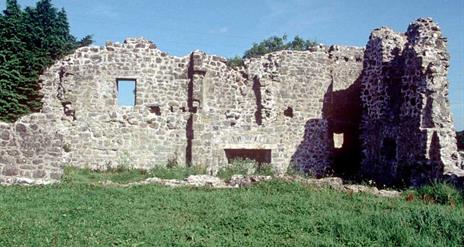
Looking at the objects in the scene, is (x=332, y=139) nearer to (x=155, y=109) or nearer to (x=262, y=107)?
(x=262, y=107)

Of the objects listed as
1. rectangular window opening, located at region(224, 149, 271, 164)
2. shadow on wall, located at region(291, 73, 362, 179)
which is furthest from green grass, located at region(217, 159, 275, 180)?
shadow on wall, located at region(291, 73, 362, 179)

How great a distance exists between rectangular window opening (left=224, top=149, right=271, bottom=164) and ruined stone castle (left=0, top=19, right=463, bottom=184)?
5 centimetres

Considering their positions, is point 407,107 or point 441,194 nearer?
point 441,194

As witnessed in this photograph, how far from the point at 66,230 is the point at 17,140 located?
624 cm

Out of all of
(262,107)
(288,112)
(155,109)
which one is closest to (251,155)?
(262,107)

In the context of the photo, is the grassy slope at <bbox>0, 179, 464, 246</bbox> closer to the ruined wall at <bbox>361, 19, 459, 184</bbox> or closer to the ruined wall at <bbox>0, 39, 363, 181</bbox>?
the ruined wall at <bbox>361, 19, 459, 184</bbox>

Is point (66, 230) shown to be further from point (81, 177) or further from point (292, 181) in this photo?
point (81, 177)

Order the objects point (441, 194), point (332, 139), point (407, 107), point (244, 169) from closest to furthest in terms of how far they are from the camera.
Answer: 1. point (441, 194)
2. point (407, 107)
3. point (244, 169)
4. point (332, 139)

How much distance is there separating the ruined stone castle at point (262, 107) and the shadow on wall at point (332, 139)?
0.05 metres

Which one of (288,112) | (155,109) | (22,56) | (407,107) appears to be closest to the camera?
(407,107)

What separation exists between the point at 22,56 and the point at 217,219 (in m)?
12.9

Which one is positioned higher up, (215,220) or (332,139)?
(332,139)

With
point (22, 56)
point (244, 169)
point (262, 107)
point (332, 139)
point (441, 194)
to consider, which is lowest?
point (244, 169)

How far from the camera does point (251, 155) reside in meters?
20.2
